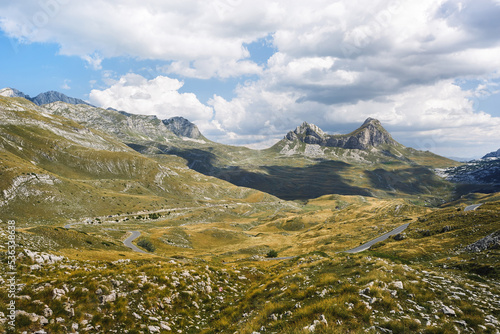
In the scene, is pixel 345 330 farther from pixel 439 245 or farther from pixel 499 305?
pixel 439 245

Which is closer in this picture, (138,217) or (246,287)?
(246,287)

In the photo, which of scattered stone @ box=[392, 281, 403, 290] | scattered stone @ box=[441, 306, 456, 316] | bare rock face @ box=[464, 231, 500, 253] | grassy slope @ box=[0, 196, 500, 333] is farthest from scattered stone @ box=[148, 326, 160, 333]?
bare rock face @ box=[464, 231, 500, 253]

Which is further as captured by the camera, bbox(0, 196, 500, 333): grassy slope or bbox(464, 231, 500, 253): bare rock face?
bbox(464, 231, 500, 253): bare rock face

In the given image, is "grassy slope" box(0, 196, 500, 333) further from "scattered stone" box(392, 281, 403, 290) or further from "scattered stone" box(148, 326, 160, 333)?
"scattered stone" box(148, 326, 160, 333)

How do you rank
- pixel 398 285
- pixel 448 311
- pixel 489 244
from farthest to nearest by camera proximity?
pixel 489 244 → pixel 398 285 → pixel 448 311

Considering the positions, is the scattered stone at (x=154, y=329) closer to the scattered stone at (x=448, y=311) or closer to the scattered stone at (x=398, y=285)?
the scattered stone at (x=398, y=285)

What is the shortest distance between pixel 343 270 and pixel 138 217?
545 feet

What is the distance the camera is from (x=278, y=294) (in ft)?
58.5

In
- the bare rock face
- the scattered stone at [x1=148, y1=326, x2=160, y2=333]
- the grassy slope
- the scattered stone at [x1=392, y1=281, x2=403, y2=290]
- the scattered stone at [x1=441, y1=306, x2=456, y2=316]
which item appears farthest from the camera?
the bare rock face

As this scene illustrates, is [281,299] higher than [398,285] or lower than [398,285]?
lower

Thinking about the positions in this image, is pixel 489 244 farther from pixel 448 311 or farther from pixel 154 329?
pixel 154 329

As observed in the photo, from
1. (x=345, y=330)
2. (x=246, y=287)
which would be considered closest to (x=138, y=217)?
(x=246, y=287)

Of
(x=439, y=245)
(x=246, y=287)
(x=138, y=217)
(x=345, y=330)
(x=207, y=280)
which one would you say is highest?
(x=345, y=330)

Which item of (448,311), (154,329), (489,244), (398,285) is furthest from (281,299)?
(489,244)
